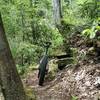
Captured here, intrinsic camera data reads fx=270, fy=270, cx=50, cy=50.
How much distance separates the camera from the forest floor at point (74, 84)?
26.2 feet

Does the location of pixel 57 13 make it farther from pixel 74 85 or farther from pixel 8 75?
pixel 8 75

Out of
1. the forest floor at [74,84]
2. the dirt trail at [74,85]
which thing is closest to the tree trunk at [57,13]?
the forest floor at [74,84]

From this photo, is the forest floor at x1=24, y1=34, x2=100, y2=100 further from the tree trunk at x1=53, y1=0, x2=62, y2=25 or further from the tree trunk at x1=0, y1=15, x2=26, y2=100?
the tree trunk at x1=53, y1=0, x2=62, y2=25

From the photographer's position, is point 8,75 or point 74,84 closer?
point 8,75

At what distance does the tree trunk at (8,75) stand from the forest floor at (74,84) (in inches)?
68.4

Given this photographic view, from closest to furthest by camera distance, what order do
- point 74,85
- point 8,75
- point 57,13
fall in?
point 8,75, point 74,85, point 57,13

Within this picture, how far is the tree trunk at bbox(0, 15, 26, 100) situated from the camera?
254 inches

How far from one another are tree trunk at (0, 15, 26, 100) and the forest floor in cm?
174

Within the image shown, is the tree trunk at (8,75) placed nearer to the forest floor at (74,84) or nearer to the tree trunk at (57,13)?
the forest floor at (74,84)

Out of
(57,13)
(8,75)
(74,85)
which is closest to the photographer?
(8,75)

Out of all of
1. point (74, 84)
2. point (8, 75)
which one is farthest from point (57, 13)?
point (8, 75)

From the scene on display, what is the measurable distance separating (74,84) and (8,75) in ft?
9.69

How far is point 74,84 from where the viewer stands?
8852mm

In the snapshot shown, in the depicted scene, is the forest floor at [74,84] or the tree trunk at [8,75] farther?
the forest floor at [74,84]
